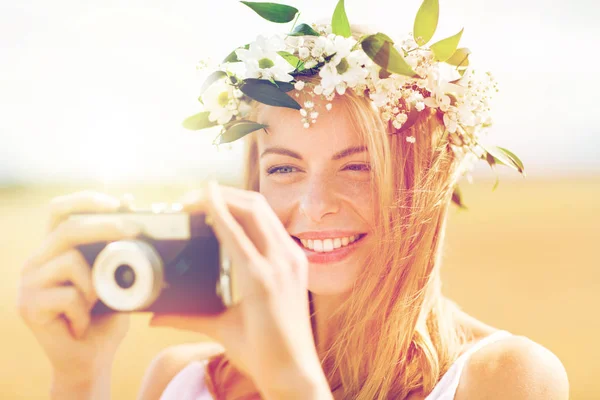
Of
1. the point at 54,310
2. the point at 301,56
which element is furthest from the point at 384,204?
the point at 54,310

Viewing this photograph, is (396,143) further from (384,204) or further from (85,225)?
(85,225)

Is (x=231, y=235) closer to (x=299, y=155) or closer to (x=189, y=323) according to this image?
(x=189, y=323)

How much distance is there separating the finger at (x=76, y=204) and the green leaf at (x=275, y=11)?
3.09 ft

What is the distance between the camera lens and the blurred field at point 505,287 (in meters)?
7.85

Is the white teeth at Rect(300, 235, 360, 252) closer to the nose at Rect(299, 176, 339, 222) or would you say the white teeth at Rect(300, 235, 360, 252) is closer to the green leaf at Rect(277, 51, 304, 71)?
the nose at Rect(299, 176, 339, 222)

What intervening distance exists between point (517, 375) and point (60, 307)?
Result: 4.56ft

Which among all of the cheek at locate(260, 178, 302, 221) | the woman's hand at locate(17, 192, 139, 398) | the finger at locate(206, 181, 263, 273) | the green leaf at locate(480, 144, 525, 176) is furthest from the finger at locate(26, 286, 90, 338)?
the green leaf at locate(480, 144, 525, 176)

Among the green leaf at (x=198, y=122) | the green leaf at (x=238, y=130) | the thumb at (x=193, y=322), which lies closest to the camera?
the thumb at (x=193, y=322)

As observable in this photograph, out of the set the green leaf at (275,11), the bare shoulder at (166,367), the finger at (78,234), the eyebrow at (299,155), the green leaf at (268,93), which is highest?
the green leaf at (275,11)

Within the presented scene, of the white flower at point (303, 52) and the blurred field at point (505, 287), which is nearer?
the white flower at point (303, 52)

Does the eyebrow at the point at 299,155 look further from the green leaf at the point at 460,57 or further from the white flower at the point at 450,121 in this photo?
the green leaf at the point at 460,57

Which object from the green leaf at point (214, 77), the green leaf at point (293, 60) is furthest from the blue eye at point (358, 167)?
the green leaf at point (214, 77)

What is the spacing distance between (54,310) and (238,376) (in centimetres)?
103

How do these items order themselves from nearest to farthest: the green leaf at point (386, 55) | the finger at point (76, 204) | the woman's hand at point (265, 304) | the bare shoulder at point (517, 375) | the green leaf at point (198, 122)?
the woman's hand at point (265, 304) < the finger at point (76, 204) < the bare shoulder at point (517, 375) < the green leaf at point (386, 55) < the green leaf at point (198, 122)
